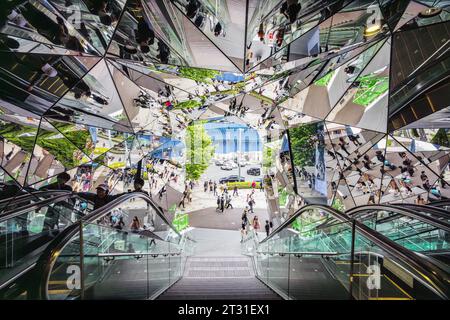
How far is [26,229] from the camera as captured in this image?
15.3 ft

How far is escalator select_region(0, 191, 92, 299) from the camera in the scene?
2.69 meters

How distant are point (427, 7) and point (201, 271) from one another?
26.8 ft

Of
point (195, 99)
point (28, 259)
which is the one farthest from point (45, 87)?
point (195, 99)

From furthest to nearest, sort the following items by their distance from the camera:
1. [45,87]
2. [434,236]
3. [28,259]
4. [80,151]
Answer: [80,151] → [45,87] → [434,236] → [28,259]

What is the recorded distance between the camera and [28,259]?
3.65m

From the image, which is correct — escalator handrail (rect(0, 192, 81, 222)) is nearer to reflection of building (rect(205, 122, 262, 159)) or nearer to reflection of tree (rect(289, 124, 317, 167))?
reflection of tree (rect(289, 124, 317, 167))

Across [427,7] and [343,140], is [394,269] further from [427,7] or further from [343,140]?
[343,140]

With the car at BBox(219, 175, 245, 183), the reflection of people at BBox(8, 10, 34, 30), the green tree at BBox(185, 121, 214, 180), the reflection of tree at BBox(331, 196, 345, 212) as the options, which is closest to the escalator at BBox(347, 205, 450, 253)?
the reflection of tree at BBox(331, 196, 345, 212)

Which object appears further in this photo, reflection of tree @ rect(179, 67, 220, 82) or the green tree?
the green tree

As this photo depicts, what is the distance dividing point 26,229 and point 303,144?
9.28 metres

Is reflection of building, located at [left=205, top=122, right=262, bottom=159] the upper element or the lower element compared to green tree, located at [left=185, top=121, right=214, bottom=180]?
upper

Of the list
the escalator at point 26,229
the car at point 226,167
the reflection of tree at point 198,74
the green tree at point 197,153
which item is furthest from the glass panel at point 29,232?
the car at point 226,167

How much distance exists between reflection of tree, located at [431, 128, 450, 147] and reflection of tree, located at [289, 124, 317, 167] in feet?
12.2

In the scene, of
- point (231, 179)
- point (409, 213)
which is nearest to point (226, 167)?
point (231, 179)
